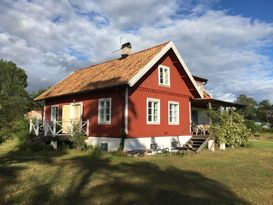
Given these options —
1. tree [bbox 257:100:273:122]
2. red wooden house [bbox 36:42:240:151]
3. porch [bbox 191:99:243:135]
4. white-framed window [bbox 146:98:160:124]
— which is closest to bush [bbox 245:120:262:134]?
porch [bbox 191:99:243:135]

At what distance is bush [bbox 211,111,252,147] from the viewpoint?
70.7 feet

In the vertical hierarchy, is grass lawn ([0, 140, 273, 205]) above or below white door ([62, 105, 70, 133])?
below

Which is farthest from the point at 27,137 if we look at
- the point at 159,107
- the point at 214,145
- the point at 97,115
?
the point at 214,145

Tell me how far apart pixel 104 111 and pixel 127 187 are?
1075 centimetres

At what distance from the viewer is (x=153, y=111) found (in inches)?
789

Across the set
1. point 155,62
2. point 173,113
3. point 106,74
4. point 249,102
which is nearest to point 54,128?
point 106,74

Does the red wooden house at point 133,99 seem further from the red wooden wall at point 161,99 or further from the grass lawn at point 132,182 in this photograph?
the grass lawn at point 132,182

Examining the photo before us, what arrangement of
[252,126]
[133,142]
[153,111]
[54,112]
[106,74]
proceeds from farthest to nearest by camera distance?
[252,126] → [54,112] → [106,74] → [153,111] → [133,142]

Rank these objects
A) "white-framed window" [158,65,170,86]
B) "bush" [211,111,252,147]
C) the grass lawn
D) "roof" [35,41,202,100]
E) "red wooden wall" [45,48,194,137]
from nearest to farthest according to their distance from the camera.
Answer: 1. the grass lawn
2. "roof" [35,41,202,100]
3. "red wooden wall" [45,48,194,137]
4. "white-framed window" [158,65,170,86]
5. "bush" [211,111,252,147]

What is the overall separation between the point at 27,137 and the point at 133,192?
13.8 m

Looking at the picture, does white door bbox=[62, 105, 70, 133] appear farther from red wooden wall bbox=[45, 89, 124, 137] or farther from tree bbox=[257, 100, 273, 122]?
tree bbox=[257, 100, 273, 122]

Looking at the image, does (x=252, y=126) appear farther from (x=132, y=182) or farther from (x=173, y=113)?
(x=132, y=182)

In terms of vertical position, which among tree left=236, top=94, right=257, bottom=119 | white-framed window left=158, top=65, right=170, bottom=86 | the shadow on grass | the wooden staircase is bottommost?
the shadow on grass

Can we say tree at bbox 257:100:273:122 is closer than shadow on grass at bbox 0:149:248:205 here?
No
